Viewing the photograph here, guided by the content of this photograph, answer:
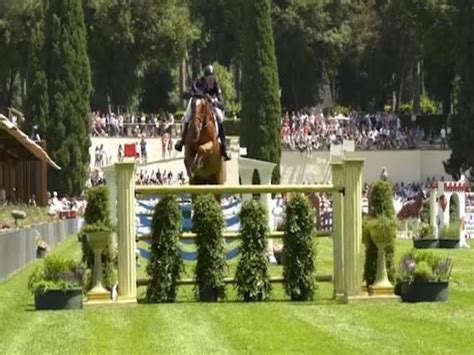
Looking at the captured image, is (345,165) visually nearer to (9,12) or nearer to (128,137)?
(128,137)

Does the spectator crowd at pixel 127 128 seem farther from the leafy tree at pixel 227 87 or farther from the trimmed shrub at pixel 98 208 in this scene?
the trimmed shrub at pixel 98 208

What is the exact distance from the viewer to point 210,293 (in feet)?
67.3

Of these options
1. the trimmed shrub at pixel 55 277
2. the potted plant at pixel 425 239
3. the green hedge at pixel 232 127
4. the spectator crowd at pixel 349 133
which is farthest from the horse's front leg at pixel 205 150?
the green hedge at pixel 232 127

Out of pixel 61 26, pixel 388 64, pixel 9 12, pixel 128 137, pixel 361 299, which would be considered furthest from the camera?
pixel 388 64

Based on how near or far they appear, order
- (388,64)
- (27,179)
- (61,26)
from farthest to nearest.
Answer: (388,64) < (61,26) < (27,179)

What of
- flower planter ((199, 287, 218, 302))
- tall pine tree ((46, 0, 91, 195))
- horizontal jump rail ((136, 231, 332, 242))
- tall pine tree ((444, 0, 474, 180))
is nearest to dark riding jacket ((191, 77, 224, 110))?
horizontal jump rail ((136, 231, 332, 242))

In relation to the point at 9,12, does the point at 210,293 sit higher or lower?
lower

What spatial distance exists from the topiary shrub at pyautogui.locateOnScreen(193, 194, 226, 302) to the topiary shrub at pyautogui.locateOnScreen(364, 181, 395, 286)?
194 cm

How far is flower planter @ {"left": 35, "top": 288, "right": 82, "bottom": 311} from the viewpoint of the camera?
19016 mm

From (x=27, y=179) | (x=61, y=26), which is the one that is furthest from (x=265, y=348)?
(x=61, y=26)

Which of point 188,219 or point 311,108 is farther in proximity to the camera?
point 311,108

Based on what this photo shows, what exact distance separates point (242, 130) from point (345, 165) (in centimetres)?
5046

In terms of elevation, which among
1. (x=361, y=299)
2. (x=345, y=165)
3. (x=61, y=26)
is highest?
(x=61, y=26)

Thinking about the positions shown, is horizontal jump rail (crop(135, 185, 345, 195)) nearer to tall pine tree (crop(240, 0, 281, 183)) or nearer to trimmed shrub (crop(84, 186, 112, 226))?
trimmed shrub (crop(84, 186, 112, 226))
